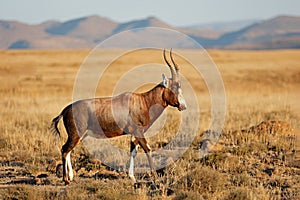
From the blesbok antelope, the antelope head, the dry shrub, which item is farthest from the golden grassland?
the antelope head

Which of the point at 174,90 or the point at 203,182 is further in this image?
the point at 174,90

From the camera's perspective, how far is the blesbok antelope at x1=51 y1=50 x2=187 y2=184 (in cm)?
982

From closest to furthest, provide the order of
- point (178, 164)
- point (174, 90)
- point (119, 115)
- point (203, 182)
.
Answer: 1. point (203, 182)
2. point (119, 115)
3. point (174, 90)
4. point (178, 164)

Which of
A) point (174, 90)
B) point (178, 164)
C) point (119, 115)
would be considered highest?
point (174, 90)

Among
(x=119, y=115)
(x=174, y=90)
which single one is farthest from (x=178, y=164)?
(x=119, y=115)

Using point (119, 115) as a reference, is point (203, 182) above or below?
below

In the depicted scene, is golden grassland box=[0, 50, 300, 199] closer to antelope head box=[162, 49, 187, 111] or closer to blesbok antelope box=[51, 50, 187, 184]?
blesbok antelope box=[51, 50, 187, 184]

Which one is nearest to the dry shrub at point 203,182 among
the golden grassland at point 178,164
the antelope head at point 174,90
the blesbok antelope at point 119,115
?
the golden grassland at point 178,164

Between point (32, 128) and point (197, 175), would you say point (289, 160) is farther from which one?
point (32, 128)

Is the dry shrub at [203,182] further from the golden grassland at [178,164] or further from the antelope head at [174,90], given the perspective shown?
the antelope head at [174,90]

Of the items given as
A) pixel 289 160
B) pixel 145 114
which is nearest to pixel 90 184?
pixel 145 114

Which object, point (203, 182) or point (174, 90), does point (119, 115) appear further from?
point (203, 182)

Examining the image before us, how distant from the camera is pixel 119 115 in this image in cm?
1009

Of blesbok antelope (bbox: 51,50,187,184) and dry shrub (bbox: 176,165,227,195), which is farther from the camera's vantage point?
blesbok antelope (bbox: 51,50,187,184)
